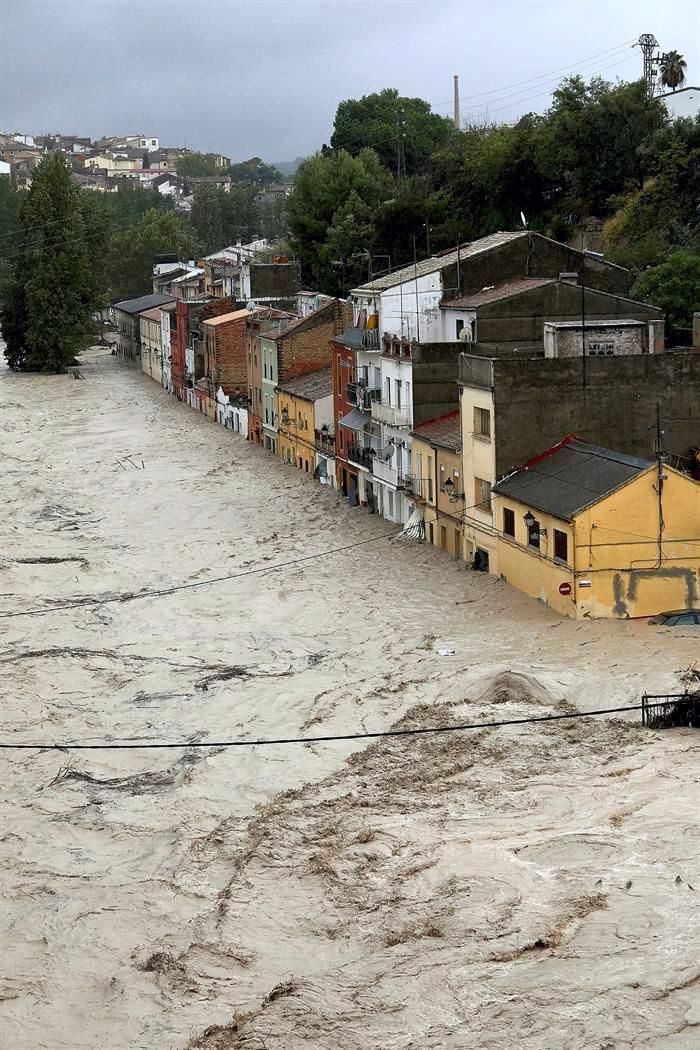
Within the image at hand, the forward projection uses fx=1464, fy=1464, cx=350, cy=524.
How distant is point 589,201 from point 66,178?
59084mm

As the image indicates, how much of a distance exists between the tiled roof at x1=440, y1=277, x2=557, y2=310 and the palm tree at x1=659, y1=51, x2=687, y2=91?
2873 cm

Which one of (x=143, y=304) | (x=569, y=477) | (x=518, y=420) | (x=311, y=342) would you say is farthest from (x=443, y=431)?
(x=143, y=304)

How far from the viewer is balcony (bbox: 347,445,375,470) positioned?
5409cm

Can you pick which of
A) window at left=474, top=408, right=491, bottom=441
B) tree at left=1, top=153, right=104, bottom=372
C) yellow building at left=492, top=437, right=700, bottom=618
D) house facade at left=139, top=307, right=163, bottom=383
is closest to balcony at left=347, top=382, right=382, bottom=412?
window at left=474, top=408, right=491, bottom=441

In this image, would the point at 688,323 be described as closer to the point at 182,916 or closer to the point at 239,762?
the point at 239,762

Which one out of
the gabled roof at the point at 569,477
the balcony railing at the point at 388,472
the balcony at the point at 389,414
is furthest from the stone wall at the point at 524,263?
the gabled roof at the point at 569,477

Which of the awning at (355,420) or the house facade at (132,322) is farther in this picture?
the house facade at (132,322)

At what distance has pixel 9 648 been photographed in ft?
125

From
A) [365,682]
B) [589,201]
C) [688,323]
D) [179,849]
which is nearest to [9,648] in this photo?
[365,682]

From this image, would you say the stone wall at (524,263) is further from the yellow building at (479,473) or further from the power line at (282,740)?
the power line at (282,740)

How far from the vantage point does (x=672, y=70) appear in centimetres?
7806

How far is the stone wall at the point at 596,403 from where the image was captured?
139ft

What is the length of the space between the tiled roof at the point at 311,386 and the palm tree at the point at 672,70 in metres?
26.0

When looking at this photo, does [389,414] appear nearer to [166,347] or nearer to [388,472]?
[388,472]
